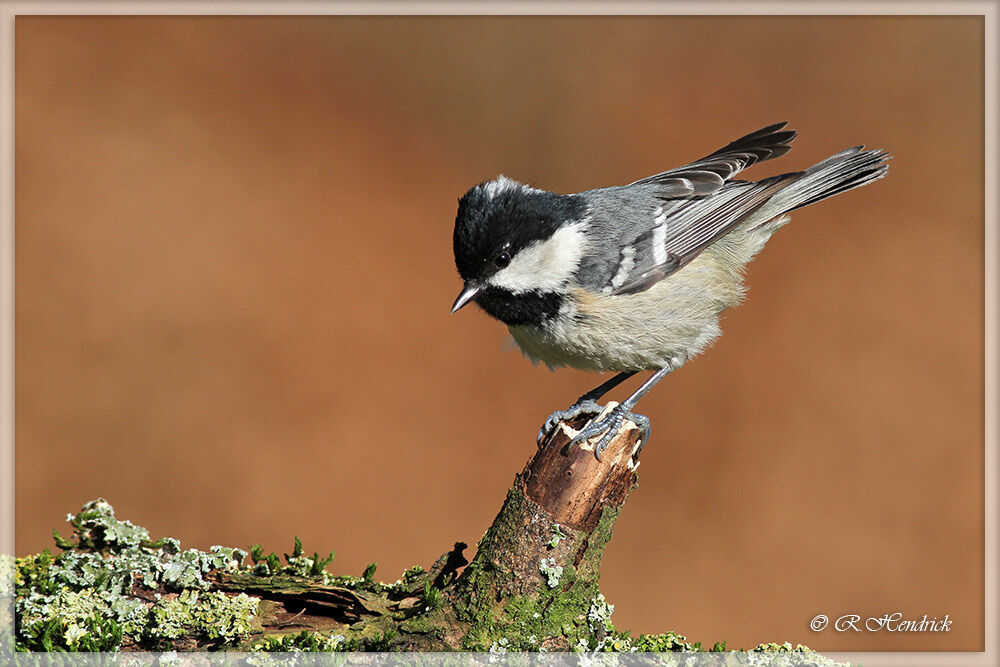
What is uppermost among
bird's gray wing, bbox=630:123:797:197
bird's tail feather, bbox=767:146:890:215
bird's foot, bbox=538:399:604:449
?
bird's gray wing, bbox=630:123:797:197

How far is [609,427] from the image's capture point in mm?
1594

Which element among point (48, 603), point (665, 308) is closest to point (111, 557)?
point (48, 603)

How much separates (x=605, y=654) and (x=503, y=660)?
20 cm

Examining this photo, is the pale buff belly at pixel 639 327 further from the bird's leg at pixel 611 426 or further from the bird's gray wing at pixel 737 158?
the bird's gray wing at pixel 737 158

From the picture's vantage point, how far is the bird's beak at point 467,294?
1772 millimetres

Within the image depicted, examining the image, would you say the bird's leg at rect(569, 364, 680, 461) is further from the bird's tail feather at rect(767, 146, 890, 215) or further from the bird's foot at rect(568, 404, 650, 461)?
the bird's tail feather at rect(767, 146, 890, 215)

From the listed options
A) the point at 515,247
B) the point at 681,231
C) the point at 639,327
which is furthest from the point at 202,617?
the point at 681,231

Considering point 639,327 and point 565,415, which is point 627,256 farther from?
point 565,415

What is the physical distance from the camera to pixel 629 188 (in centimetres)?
218

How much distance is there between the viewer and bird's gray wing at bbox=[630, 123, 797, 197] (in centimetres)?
225

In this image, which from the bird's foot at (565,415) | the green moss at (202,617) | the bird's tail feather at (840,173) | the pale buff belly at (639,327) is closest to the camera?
the green moss at (202,617)

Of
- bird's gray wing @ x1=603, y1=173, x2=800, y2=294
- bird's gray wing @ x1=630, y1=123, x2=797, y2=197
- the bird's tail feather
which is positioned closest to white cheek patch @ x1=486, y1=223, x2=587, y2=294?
bird's gray wing @ x1=603, y1=173, x2=800, y2=294

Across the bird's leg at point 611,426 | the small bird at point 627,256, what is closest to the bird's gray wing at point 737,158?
the small bird at point 627,256

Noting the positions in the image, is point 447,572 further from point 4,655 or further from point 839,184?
point 839,184
